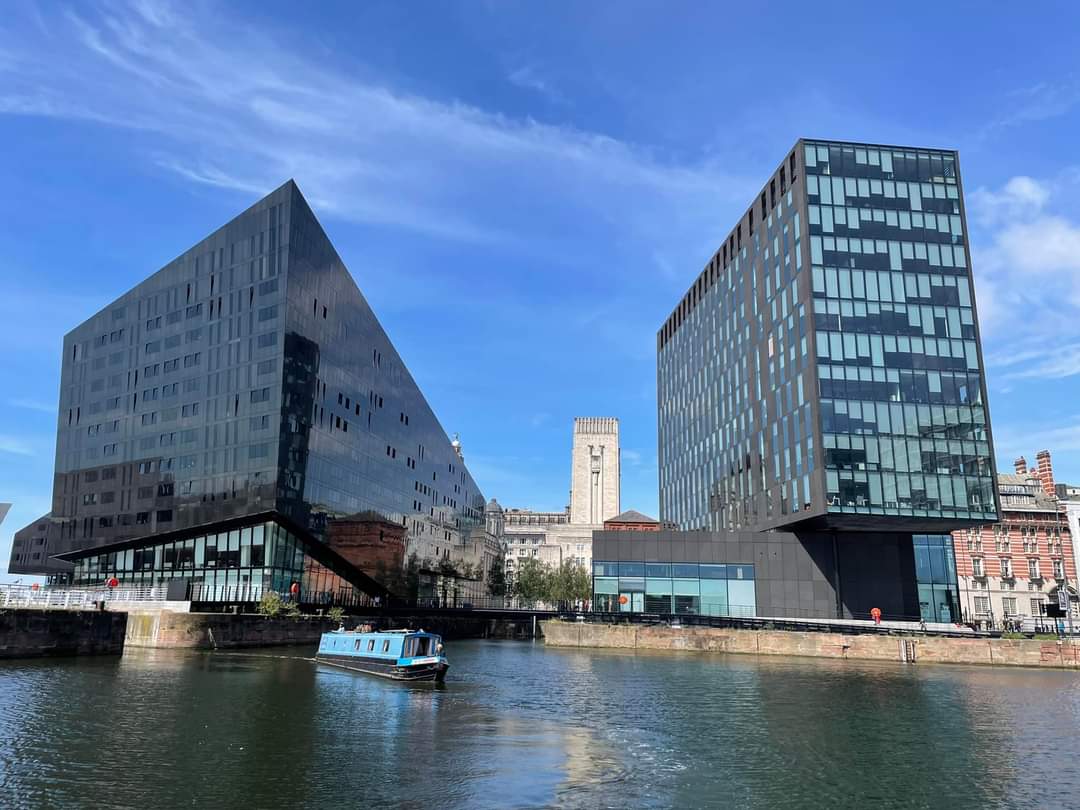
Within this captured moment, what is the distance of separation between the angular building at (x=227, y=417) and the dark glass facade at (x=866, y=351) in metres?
47.9

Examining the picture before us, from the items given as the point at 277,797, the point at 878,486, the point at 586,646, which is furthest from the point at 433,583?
the point at 277,797

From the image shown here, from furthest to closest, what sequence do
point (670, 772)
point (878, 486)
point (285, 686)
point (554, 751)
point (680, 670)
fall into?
point (878, 486) → point (680, 670) → point (285, 686) → point (554, 751) → point (670, 772)

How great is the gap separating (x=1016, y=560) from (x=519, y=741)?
10180 centimetres

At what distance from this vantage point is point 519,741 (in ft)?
107

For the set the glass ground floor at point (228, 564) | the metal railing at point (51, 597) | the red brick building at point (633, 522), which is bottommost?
the metal railing at point (51, 597)

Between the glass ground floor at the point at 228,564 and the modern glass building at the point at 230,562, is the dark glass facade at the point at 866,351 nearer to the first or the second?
the modern glass building at the point at 230,562

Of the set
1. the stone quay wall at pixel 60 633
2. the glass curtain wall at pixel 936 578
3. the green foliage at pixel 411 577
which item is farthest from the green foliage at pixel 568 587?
the stone quay wall at pixel 60 633

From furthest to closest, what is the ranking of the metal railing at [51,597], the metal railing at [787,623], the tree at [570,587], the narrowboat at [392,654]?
the tree at [570,587] < the metal railing at [787,623] < the metal railing at [51,597] < the narrowboat at [392,654]

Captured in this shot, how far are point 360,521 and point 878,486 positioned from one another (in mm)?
58366

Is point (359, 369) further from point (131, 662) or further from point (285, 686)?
point (285, 686)

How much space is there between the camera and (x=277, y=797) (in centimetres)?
2347

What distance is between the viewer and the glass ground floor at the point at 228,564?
8688 centimetres

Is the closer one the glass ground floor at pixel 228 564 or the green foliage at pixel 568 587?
the glass ground floor at pixel 228 564

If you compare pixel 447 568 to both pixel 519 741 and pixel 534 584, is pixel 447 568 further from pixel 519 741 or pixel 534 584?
pixel 519 741
